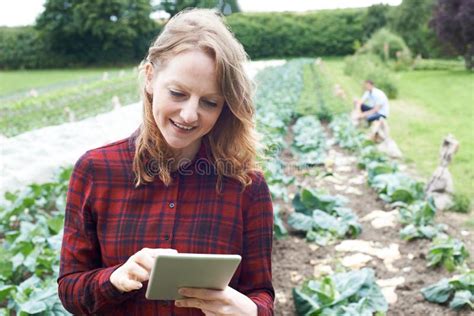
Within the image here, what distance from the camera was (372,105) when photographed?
11.0 m

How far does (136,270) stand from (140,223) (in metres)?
0.21

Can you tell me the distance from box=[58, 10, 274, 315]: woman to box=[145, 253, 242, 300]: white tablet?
102 mm

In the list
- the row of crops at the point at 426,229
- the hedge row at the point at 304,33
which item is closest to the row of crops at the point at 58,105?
the hedge row at the point at 304,33

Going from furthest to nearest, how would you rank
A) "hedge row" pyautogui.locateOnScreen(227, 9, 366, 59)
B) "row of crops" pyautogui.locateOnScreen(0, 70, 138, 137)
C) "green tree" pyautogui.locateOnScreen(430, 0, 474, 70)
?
"green tree" pyautogui.locateOnScreen(430, 0, 474, 70), "row of crops" pyautogui.locateOnScreen(0, 70, 138, 137), "hedge row" pyautogui.locateOnScreen(227, 9, 366, 59)

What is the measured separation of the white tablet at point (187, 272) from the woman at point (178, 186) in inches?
4.0

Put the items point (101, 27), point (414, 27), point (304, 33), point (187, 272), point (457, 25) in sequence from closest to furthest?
point (187, 272) → point (101, 27) → point (304, 33) → point (457, 25) → point (414, 27)

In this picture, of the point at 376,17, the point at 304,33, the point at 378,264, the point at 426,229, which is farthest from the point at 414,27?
the point at 378,264

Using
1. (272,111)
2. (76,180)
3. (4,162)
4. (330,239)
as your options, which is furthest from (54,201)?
(272,111)

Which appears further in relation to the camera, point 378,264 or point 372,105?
point 372,105

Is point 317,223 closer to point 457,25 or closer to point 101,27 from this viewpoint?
point 101,27

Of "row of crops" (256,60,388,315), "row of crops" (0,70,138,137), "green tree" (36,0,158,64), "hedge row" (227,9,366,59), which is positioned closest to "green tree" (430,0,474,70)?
"hedge row" (227,9,366,59)

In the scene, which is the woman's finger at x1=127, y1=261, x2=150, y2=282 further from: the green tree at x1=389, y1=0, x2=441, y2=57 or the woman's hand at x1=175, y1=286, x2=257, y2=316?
the green tree at x1=389, y1=0, x2=441, y2=57

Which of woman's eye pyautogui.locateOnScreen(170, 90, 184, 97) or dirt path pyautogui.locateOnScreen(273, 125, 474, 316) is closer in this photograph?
woman's eye pyautogui.locateOnScreen(170, 90, 184, 97)

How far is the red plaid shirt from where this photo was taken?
5.11 feet
